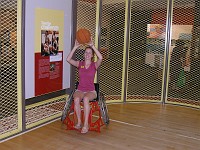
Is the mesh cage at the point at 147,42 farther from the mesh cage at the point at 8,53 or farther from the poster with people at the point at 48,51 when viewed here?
the mesh cage at the point at 8,53

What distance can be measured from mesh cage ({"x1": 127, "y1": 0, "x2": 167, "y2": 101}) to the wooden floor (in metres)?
1.03

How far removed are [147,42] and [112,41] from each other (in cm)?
77

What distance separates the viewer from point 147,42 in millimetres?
5465

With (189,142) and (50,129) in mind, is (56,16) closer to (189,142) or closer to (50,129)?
(50,129)

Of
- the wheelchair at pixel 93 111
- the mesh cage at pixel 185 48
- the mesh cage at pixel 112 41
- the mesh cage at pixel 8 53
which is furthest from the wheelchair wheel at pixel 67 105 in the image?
the mesh cage at pixel 185 48

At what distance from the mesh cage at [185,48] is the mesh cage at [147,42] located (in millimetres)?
244

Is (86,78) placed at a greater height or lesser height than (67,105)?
greater

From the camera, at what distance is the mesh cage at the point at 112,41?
4891 millimetres

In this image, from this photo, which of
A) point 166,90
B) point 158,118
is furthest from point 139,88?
point 158,118

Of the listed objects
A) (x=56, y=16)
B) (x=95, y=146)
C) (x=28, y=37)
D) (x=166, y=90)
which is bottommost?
(x=95, y=146)

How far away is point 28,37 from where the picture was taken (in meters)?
3.31

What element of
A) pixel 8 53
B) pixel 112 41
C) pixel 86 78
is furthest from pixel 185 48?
pixel 8 53

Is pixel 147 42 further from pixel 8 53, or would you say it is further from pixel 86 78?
pixel 8 53

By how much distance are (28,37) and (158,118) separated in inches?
91.0
